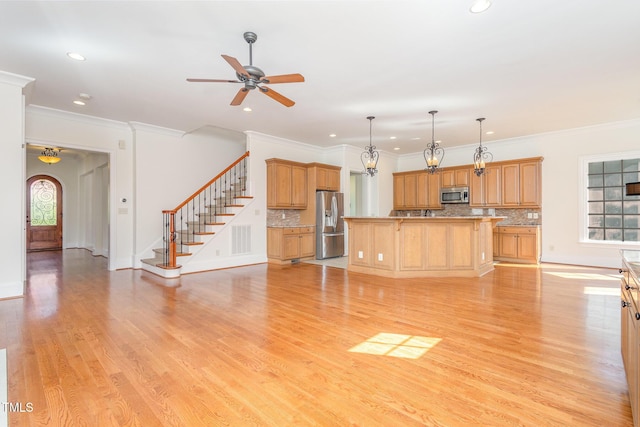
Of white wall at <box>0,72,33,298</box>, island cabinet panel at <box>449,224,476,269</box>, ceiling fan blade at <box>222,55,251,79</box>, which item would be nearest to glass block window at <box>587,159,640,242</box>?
island cabinet panel at <box>449,224,476,269</box>

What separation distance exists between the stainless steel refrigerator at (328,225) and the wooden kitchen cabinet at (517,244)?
379 cm

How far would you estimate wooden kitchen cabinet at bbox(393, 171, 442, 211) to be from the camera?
29.0ft

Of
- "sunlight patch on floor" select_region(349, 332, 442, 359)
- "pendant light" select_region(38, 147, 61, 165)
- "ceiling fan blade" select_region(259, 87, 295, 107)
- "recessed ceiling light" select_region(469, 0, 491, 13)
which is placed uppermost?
"recessed ceiling light" select_region(469, 0, 491, 13)

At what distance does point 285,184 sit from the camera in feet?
24.6

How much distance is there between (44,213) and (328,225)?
886 centimetres

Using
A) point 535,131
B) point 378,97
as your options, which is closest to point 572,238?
point 535,131

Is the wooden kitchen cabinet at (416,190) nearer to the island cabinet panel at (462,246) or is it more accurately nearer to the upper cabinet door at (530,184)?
the upper cabinet door at (530,184)

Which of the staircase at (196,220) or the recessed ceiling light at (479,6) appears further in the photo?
the staircase at (196,220)

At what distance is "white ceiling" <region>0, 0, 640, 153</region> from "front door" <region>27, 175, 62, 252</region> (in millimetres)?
5754

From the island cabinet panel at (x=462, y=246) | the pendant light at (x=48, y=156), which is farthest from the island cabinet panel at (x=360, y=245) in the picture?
the pendant light at (x=48, y=156)

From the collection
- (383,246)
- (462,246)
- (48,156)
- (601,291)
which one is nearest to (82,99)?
(48,156)

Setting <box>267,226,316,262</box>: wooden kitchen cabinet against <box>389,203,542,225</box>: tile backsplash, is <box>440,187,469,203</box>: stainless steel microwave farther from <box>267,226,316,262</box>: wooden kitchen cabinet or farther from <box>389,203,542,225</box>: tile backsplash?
<box>267,226,316,262</box>: wooden kitchen cabinet

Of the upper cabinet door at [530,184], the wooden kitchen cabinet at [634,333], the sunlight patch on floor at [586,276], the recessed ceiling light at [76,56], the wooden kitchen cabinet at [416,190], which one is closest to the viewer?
the wooden kitchen cabinet at [634,333]

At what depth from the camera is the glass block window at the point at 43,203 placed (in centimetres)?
Result: 953
